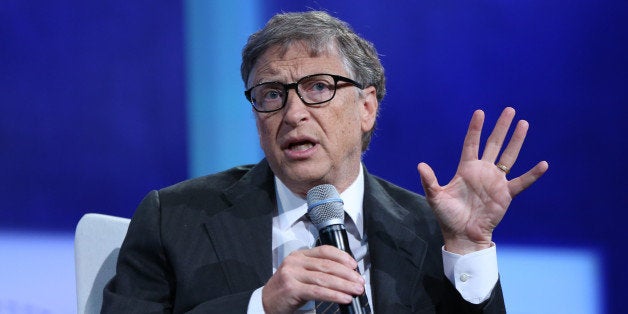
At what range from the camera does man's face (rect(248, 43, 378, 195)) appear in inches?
64.4

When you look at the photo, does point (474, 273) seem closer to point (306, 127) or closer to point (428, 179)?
point (428, 179)

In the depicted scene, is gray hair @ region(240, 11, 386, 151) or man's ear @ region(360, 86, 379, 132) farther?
man's ear @ region(360, 86, 379, 132)

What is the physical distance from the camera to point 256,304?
1.43 metres

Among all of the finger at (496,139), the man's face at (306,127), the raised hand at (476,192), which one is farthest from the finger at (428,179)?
the man's face at (306,127)

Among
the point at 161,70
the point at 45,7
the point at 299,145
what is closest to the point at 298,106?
the point at 299,145

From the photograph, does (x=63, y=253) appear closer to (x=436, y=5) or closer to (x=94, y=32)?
(x=94, y=32)

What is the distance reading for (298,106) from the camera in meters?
1.64

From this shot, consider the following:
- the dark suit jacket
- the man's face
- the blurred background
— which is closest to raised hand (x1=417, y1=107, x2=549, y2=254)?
the dark suit jacket

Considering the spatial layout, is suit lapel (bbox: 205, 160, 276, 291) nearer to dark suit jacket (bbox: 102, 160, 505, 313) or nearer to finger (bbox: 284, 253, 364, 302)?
dark suit jacket (bbox: 102, 160, 505, 313)

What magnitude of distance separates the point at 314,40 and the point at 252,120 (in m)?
0.65

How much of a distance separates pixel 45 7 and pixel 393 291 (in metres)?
1.49

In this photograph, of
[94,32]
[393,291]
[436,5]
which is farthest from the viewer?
[94,32]

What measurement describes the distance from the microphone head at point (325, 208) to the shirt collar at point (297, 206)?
0.45 m

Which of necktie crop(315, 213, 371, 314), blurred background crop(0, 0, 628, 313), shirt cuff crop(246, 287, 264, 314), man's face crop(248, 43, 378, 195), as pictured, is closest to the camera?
necktie crop(315, 213, 371, 314)
